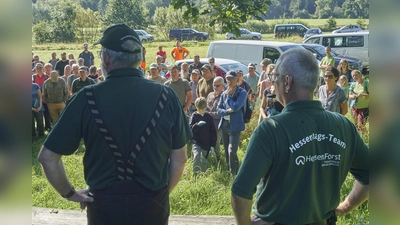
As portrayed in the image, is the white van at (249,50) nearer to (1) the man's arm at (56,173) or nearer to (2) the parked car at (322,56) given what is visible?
(2) the parked car at (322,56)

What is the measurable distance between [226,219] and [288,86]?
Answer: 229 cm

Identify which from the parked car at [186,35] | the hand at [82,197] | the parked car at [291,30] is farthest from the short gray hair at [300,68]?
the parked car at [291,30]

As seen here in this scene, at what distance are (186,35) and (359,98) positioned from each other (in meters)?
36.5

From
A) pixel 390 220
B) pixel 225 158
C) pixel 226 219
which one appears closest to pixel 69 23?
pixel 225 158

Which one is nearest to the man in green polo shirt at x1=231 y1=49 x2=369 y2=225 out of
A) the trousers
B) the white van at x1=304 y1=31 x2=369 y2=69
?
the trousers

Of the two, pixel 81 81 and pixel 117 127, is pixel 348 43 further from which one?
pixel 117 127

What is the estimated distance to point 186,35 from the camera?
4500 centimetres

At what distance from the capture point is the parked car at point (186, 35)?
43312mm

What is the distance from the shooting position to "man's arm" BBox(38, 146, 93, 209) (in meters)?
2.66

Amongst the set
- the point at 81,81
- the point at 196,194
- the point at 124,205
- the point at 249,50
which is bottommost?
the point at 196,194

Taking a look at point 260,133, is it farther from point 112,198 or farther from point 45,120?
point 45,120

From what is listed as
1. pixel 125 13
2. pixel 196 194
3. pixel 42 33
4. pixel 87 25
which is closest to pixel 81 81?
pixel 196 194

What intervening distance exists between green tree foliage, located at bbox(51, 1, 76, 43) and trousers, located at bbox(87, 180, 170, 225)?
1570 inches

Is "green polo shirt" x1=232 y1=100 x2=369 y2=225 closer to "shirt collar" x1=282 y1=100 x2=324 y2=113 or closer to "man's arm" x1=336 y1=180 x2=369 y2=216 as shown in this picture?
"shirt collar" x1=282 y1=100 x2=324 y2=113
